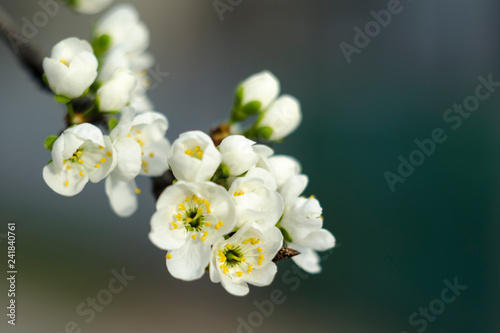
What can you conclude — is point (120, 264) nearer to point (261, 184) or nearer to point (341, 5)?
point (341, 5)

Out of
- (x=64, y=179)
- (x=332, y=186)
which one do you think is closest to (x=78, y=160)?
(x=64, y=179)

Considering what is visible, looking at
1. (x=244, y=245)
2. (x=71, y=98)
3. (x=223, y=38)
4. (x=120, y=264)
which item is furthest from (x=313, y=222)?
(x=223, y=38)

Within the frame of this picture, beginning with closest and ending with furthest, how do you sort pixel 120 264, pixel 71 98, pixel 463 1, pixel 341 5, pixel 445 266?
pixel 71 98 < pixel 445 266 < pixel 120 264 < pixel 463 1 < pixel 341 5

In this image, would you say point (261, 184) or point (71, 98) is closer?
point (261, 184)

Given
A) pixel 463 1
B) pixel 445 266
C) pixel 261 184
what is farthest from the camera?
pixel 463 1

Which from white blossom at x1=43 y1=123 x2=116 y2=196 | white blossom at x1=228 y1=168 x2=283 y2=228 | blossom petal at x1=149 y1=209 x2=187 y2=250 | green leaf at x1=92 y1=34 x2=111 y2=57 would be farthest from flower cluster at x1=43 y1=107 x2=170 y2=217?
green leaf at x1=92 y1=34 x2=111 y2=57

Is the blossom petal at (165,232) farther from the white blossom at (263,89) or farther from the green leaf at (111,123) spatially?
the white blossom at (263,89)

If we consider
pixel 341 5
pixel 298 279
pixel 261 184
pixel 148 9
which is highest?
pixel 148 9
